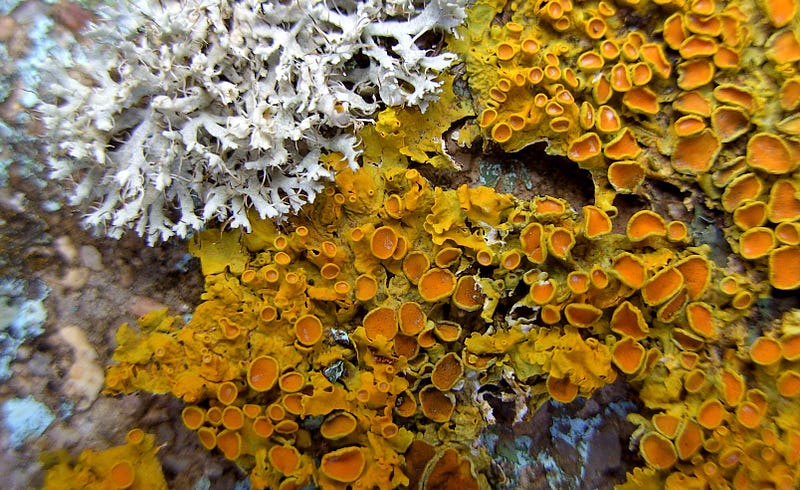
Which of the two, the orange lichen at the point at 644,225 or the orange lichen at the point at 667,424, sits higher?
the orange lichen at the point at 644,225

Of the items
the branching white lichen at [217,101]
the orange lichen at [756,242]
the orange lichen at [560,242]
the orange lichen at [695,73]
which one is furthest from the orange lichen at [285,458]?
the orange lichen at [695,73]

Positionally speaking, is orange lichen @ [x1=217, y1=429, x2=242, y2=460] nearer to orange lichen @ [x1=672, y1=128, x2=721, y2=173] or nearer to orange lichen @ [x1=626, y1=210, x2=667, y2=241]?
orange lichen @ [x1=626, y1=210, x2=667, y2=241]

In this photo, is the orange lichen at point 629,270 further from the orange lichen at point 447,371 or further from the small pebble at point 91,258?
the small pebble at point 91,258

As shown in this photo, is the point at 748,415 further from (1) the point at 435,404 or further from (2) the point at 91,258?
(2) the point at 91,258

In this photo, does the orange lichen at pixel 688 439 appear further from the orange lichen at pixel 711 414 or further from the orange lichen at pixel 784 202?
the orange lichen at pixel 784 202

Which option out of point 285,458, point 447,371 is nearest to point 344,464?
point 285,458

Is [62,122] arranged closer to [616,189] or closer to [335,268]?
[335,268]

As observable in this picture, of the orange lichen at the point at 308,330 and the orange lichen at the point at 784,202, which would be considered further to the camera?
the orange lichen at the point at 308,330

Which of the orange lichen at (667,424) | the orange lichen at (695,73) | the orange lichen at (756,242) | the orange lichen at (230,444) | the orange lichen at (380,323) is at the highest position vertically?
the orange lichen at (695,73)

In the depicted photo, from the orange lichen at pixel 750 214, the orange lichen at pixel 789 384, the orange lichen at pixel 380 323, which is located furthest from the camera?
the orange lichen at pixel 380 323

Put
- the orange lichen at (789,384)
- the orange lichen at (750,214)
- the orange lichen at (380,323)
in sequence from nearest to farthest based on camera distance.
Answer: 1. the orange lichen at (789,384)
2. the orange lichen at (750,214)
3. the orange lichen at (380,323)
